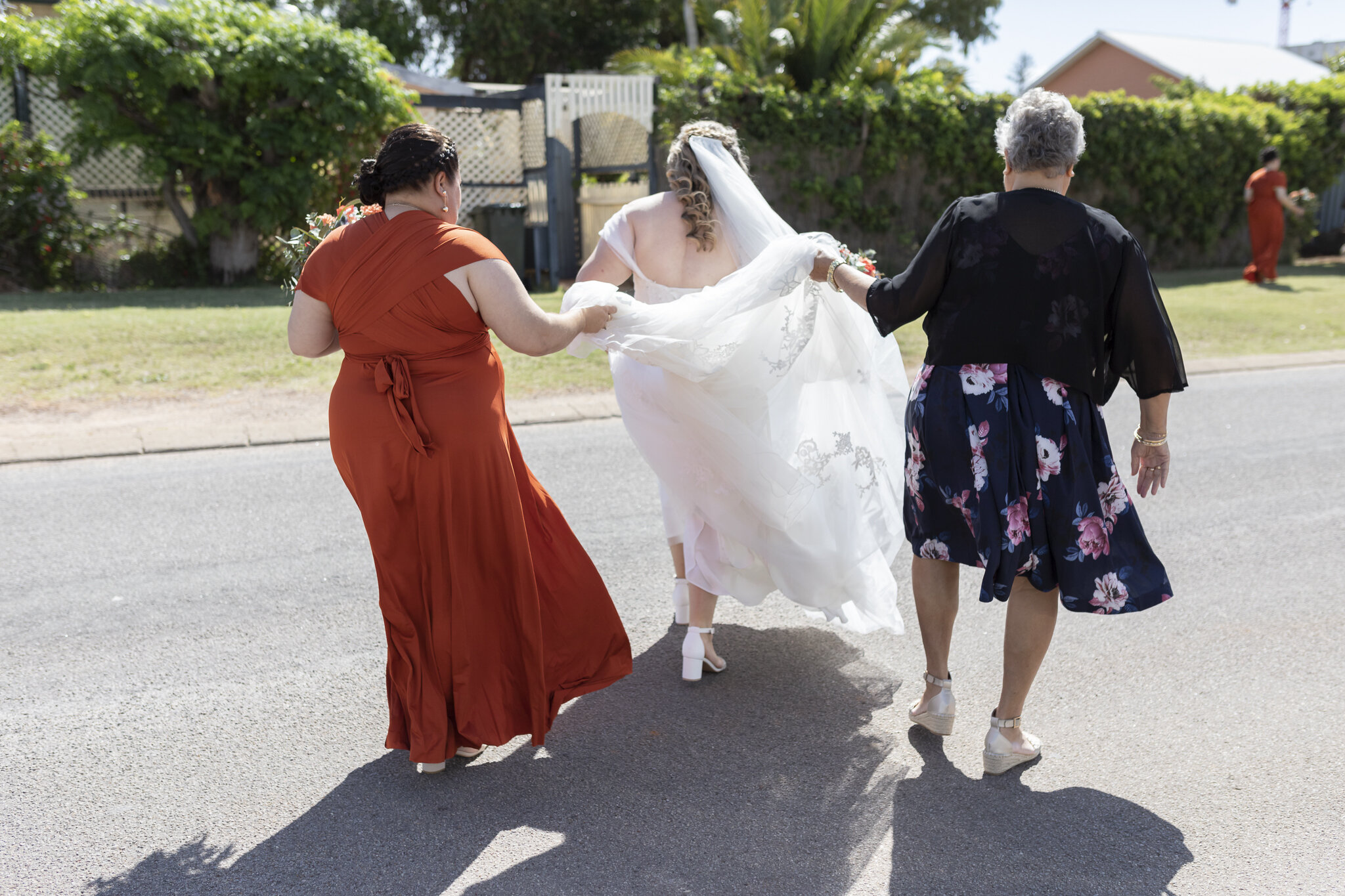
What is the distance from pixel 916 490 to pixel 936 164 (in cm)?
1421

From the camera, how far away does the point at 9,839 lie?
2834 mm

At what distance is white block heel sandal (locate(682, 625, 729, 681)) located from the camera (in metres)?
3.77

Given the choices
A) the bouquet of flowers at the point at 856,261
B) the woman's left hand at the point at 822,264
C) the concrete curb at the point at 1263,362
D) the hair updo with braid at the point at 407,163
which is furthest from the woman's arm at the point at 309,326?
the concrete curb at the point at 1263,362

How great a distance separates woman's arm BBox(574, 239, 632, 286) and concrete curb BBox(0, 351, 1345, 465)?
3.47m

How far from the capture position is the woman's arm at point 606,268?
3760 mm

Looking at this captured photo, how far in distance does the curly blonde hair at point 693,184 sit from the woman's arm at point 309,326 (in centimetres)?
131

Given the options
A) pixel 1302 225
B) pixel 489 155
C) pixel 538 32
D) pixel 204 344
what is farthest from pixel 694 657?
pixel 538 32

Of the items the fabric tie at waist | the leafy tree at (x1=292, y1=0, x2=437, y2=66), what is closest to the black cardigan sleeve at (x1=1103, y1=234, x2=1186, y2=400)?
the fabric tie at waist

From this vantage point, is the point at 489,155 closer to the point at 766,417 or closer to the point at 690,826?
the point at 766,417

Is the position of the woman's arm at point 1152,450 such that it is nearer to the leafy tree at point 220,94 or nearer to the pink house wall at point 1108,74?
the leafy tree at point 220,94

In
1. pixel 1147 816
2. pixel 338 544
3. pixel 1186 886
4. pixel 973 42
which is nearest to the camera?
pixel 1186 886

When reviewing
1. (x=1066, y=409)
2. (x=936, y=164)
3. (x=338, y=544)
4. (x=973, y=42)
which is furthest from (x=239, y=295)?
(x=973, y=42)

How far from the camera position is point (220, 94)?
12.9 m

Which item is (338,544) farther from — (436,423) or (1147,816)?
(1147,816)
